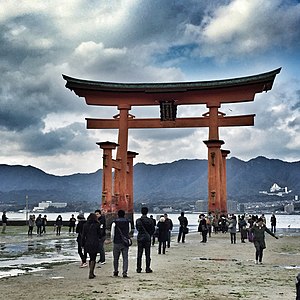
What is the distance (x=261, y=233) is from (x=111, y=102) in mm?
22933

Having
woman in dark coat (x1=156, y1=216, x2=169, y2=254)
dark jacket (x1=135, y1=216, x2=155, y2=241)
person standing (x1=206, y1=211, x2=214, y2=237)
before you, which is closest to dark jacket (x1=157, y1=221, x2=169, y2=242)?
woman in dark coat (x1=156, y1=216, x2=169, y2=254)

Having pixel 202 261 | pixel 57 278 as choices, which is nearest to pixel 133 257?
pixel 202 261

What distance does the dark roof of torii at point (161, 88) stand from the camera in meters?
34.1

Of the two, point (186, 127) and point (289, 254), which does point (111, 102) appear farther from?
point (289, 254)

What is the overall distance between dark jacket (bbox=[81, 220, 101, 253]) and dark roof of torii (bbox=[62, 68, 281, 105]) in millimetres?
24104

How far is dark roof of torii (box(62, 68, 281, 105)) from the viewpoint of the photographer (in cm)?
3406

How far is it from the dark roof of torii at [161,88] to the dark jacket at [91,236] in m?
24.1

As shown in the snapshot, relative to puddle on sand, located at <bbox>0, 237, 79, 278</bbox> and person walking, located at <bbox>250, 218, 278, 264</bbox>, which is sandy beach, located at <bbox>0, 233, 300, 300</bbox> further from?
puddle on sand, located at <bbox>0, 237, 79, 278</bbox>

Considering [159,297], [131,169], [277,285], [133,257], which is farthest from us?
[131,169]

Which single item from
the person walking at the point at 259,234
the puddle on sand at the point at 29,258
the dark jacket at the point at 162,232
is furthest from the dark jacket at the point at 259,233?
the puddle on sand at the point at 29,258

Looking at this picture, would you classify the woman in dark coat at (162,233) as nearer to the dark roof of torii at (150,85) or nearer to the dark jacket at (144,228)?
the dark jacket at (144,228)

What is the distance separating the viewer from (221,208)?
3700cm

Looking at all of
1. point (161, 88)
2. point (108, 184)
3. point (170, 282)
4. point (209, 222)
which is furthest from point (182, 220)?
point (161, 88)

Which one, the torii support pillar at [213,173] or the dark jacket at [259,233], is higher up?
the torii support pillar at [213,173]
